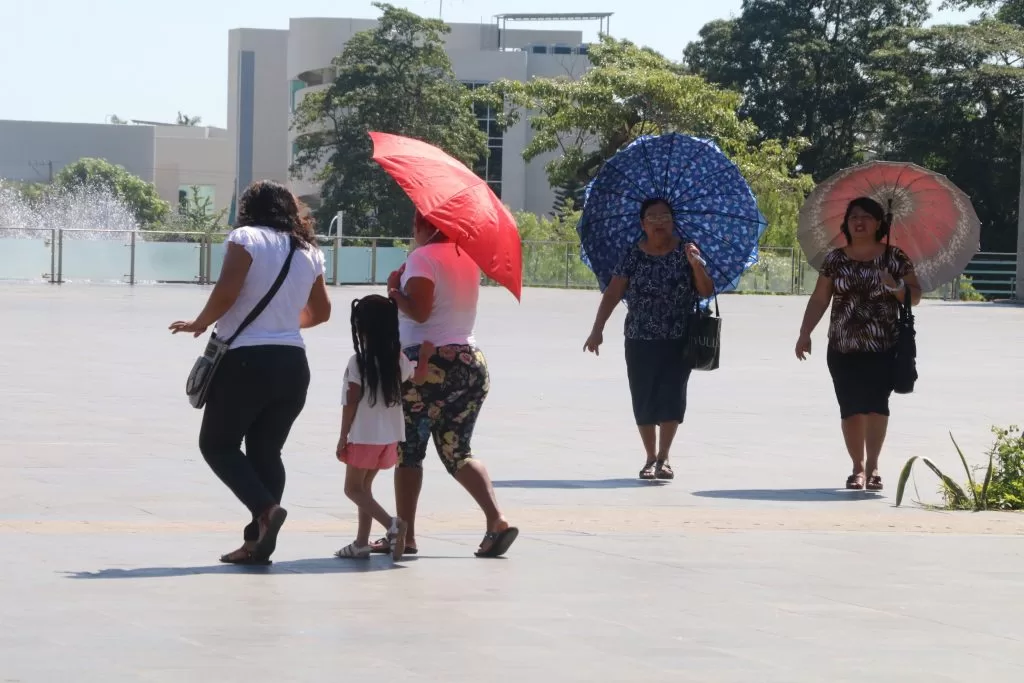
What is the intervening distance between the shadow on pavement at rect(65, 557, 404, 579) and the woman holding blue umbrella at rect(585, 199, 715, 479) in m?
3.35

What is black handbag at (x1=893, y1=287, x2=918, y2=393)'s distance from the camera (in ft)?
32.7

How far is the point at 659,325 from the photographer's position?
34.2 ft

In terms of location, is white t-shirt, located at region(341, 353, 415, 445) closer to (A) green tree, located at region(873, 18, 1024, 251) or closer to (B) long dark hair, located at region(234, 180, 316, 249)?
(B) long dark hair, located at region(234, 180, 316, 249)

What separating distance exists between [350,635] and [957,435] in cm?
792

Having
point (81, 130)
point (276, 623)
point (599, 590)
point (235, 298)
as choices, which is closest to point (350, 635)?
point (276, 623)

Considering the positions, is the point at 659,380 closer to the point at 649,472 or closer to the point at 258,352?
the point at 649,472

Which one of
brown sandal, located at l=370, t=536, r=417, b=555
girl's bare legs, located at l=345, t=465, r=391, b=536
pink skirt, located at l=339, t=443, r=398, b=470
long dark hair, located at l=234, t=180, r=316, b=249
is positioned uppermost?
long dark hair, located at l=234, t=180, r=316, b=249

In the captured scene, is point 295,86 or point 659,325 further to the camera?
point 295,86

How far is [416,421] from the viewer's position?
7371 millimetres

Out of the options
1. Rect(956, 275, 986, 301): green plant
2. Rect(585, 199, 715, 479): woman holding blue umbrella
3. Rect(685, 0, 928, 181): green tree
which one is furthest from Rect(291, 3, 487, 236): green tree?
Rect(585, 199, 715, 479): woman holding blue umbrella

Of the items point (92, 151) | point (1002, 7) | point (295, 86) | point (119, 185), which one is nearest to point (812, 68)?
point (1002, 7)

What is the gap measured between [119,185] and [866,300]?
109800 mm

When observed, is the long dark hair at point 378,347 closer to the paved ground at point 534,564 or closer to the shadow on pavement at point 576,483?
the paved ground at point 534,564

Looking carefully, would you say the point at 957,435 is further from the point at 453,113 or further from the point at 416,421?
the point at 453,113
